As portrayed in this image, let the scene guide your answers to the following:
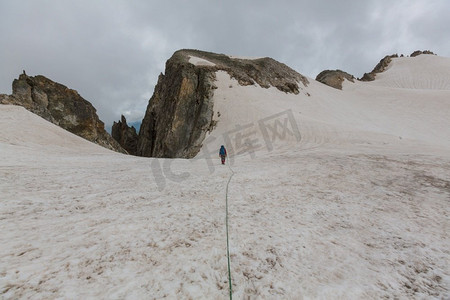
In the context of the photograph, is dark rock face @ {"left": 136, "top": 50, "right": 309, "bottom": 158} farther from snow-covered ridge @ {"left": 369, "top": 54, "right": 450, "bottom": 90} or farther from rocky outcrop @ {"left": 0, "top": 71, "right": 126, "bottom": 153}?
snow-covered ridge @ {"left": 369, "top": 54, "right": 450, "bottom": 90}

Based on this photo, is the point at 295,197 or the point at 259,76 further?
the point at 259,76

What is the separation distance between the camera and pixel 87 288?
317 cm

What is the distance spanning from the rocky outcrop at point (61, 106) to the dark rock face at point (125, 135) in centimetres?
1613

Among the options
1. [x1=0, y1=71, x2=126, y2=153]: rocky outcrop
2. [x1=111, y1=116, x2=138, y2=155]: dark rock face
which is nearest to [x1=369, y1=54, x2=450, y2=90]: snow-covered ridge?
[x1=111, y1=116, x2=138, y2=155]: dark rock face

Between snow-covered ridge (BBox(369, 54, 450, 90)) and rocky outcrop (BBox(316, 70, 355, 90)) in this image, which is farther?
snow-covered ridge (BBox(369, 54, 450, 90))

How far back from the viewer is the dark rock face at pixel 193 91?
103 ft

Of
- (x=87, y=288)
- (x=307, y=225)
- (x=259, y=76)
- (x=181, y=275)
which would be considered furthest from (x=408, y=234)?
(x=259, y=76)

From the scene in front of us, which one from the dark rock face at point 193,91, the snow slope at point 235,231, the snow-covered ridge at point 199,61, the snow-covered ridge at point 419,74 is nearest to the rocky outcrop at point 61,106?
the dark rock face at point 193,91

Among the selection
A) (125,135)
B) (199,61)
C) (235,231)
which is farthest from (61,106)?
(235,231)

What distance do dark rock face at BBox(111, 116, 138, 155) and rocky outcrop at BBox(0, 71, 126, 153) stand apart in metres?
16.1

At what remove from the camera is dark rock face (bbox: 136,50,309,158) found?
31.4m

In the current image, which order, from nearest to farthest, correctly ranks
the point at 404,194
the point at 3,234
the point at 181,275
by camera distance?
the point at 181,275 < the point at 3,234 < the point at 404,194

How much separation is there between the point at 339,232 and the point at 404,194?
4099mm

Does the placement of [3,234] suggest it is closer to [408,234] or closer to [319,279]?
[319,279]
